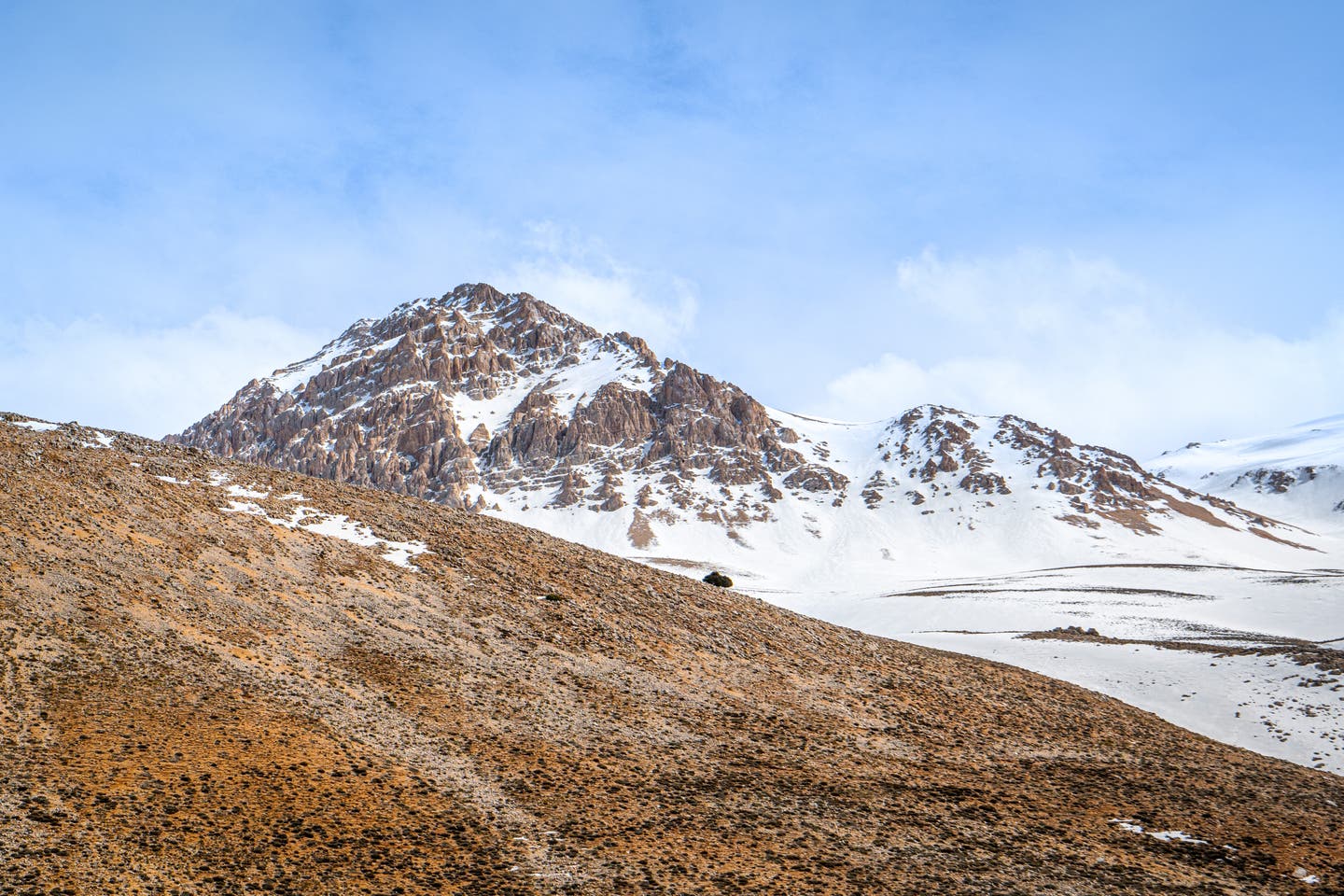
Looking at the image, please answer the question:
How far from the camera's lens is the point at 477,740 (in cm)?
1961

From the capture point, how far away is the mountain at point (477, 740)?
13.9 m

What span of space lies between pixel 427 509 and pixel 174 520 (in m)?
12.1

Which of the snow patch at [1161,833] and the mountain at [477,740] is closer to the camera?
the mountain at [477,740]

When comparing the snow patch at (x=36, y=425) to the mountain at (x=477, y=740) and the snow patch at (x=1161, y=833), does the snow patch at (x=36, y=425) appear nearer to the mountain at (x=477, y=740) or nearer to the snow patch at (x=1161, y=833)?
the mountain at (x=477, y=740)

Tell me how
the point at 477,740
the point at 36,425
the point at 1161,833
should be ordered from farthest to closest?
the point at 36,425
the point at 477,740
the point at 1161,833

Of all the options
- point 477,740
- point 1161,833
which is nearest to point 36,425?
point 477,740

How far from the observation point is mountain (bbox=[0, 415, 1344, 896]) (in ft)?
45.4

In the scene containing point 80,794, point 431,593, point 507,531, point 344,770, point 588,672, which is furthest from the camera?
point 507,531

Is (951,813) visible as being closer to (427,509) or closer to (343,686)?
(343,686)

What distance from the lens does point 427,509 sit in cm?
3831

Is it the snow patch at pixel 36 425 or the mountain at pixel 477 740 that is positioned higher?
the snow patch at pixel 36 425

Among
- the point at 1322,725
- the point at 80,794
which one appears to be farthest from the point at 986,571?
the point at 80,794

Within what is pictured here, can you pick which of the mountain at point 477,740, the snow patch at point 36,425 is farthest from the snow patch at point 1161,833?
the snow patch at point 36,425

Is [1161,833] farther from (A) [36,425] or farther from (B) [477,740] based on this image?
(A) [36,425]
